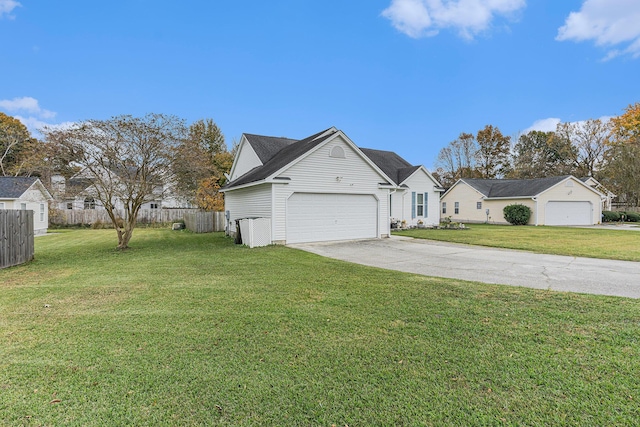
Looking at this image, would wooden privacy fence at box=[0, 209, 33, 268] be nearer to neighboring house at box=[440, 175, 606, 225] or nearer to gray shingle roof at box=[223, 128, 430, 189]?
gray shingle roof at box=[223, 128, 430, 189]

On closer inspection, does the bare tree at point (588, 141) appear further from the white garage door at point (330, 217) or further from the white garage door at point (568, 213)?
the white garage door at point (330, 217)

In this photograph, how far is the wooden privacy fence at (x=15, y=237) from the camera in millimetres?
8719

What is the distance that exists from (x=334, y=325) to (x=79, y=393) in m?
2.65

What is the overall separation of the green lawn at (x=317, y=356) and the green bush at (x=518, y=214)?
24.9 metres

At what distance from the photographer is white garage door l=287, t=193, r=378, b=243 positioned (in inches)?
527

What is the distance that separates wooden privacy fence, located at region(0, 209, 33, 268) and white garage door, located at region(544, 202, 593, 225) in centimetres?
3235

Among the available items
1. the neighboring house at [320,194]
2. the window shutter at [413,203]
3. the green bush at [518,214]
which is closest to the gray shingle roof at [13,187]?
the neighboring house at [320,194]

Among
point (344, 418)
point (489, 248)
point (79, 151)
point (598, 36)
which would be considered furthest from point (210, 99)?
point (598, 36)

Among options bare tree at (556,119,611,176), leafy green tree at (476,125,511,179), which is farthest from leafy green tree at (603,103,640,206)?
leafy green tree at (476,125,511,179)

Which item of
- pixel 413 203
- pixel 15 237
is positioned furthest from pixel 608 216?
pixel 15 237

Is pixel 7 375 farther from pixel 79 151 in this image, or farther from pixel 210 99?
pixel 210 99

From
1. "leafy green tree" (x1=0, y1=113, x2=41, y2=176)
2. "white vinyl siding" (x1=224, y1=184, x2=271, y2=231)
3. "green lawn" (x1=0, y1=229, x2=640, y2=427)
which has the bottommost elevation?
"green lawn" (x1=0, y1=229, x2=640, y2=427)

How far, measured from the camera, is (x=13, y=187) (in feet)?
64.5

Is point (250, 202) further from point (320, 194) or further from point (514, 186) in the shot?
point (514, 186)
